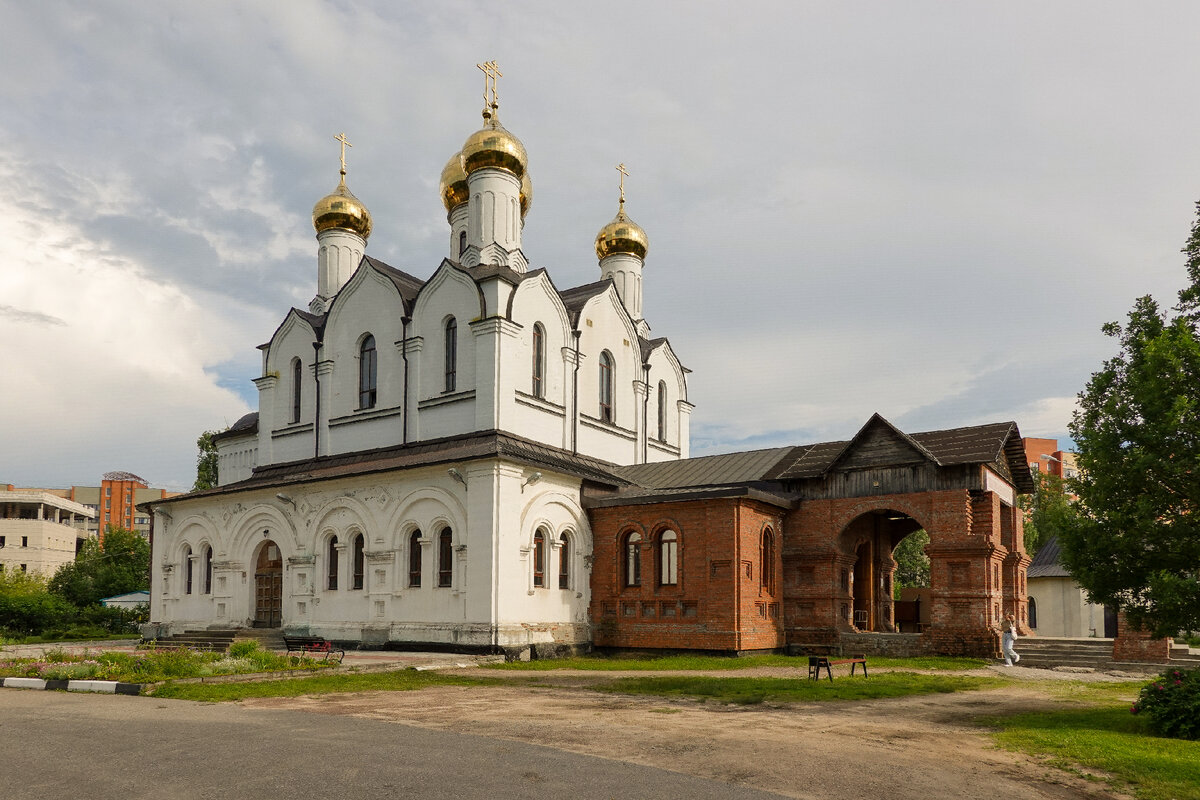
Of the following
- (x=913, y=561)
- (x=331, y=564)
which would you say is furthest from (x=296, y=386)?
(x=913, y=561)

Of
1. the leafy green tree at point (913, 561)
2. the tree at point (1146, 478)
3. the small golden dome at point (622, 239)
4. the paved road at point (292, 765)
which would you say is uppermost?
the small golden dome at point (622, 239)

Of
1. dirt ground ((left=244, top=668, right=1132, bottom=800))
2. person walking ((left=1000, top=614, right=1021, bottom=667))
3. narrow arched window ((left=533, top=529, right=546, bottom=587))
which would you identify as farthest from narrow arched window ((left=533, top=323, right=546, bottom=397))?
person walking ((left=1000, top=614, right=1021, bottom=667))

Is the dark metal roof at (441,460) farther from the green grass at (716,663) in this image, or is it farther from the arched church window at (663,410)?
the green grass at (716,663)

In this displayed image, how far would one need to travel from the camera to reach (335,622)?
77.5ft

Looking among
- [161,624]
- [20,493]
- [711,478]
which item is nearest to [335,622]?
[161,624]

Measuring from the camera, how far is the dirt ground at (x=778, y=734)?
7887 mm

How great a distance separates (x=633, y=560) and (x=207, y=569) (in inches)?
488

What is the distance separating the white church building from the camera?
2184 cm

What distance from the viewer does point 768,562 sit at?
22.4m

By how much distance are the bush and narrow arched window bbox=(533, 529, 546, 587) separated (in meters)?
13.3

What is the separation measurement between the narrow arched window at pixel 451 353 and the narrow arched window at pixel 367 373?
2.62 metres

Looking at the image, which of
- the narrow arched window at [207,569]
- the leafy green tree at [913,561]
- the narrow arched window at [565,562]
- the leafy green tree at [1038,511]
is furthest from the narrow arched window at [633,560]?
the leafy green tree at [913,561]

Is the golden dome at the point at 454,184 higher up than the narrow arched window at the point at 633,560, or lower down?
higher up

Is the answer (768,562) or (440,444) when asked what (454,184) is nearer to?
(440,444)
